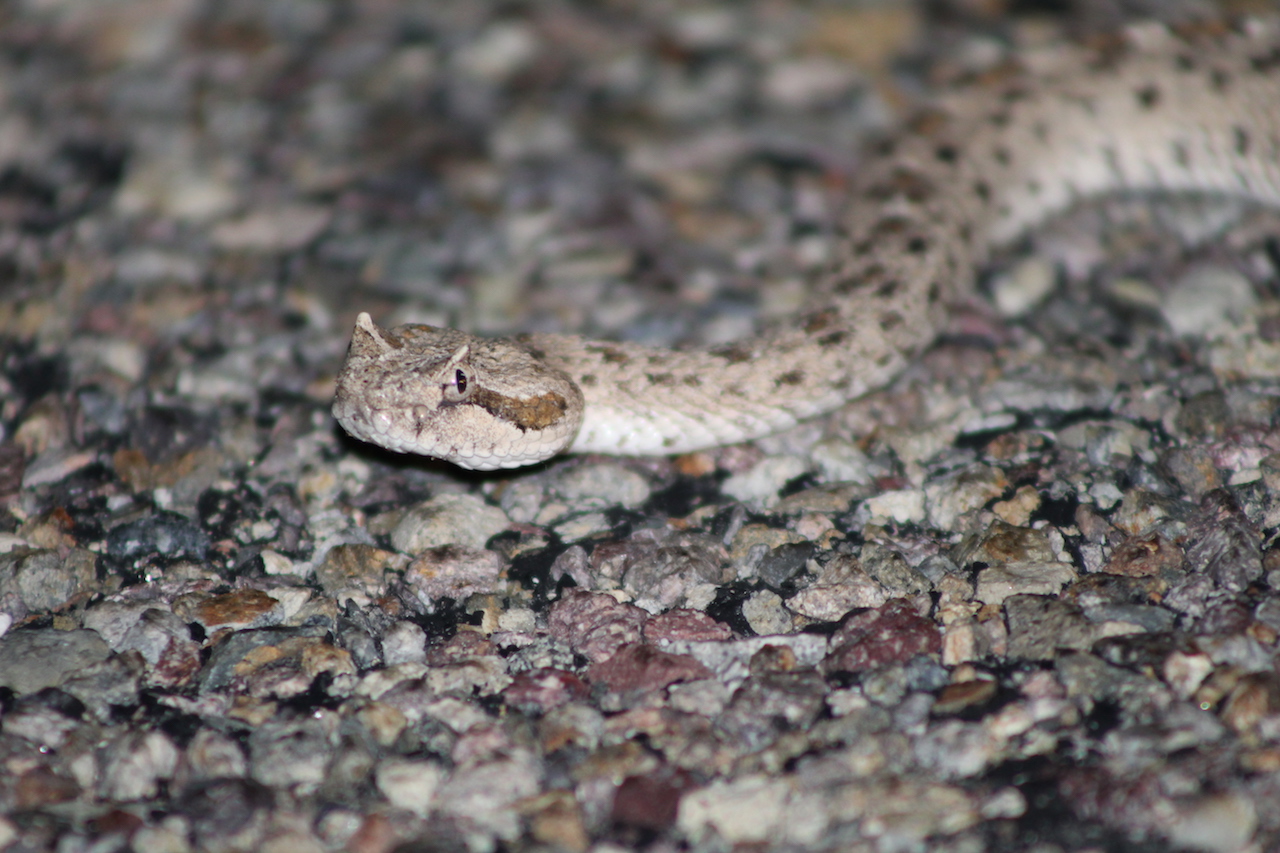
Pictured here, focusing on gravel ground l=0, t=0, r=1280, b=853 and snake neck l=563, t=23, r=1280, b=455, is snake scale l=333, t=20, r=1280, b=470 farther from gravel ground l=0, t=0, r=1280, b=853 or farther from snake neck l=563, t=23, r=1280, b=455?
gravel ground l=0, t=0, r=1280, b=853

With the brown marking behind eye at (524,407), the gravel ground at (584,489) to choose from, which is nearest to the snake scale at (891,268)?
the brown marking behind eye at (524,407)

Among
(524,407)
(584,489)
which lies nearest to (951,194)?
(584,489)

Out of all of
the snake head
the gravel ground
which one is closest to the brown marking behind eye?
the snake head

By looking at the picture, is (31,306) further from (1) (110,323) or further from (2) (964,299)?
(2) (964,299)

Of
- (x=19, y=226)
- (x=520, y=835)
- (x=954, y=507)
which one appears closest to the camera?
(x=520, y=835)

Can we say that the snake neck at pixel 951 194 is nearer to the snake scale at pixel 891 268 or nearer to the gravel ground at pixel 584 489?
the snake scale at pixel 891 268

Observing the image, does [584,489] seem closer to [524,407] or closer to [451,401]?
[524,407]

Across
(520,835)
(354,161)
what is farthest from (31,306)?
(520,835)
